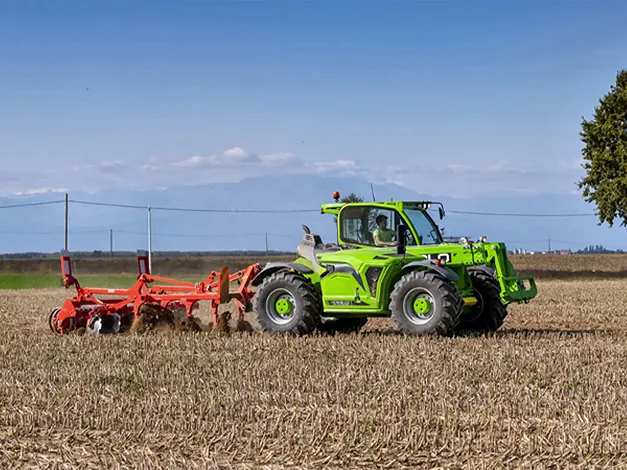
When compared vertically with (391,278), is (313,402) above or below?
below

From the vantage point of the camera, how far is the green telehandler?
14.2 m

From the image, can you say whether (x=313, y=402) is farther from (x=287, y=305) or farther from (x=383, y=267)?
(x=287, y=305)

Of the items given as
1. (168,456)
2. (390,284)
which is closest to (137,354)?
(390,284)

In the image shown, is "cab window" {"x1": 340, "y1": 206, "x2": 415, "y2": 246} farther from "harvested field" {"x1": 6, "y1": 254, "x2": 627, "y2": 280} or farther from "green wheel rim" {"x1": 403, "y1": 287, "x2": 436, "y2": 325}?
"harvested field" {"x1": 6, "y1": 254, "x2": 627, "y2": 280}

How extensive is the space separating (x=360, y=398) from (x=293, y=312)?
19.4 ft

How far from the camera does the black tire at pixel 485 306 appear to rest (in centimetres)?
1520

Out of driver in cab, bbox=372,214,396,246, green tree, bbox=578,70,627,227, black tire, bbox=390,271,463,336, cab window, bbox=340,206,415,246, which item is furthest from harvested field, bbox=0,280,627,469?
green tree, bbox=578,70,627,227

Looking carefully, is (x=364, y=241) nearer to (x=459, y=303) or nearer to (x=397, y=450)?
(x=459, y=303)

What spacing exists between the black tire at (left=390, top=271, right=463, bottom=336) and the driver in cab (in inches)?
33.0

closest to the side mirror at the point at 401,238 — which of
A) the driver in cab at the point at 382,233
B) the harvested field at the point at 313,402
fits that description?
the driver in cab at the point at 382,233

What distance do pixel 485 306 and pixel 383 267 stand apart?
6.41ft

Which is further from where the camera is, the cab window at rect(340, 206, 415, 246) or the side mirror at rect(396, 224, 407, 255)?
the cab window at rect(340, 206, 415, 246)

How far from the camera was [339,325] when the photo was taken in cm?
1628

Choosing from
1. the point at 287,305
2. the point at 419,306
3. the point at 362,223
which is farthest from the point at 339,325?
the point at 419,306
